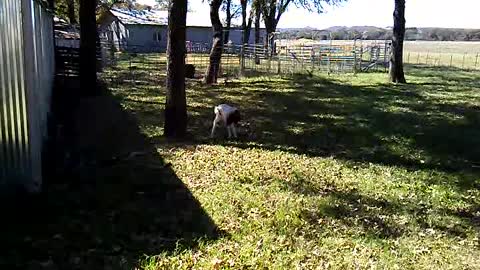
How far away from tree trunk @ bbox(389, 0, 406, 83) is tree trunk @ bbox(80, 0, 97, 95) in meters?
12.3

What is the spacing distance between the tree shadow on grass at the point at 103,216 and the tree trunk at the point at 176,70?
3.48 ft

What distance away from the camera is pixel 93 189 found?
6484mm

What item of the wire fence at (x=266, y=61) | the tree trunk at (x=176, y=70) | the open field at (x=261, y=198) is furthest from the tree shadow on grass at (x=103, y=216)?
the wire fence at (x=266, y=61)

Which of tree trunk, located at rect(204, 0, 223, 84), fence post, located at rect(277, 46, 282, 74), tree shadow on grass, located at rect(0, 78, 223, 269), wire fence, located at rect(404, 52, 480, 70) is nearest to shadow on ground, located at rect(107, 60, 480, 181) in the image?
tree trunk, located at rect(204, 0, 223, 84)

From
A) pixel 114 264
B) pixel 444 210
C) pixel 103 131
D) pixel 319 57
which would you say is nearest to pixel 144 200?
pixel 114 264

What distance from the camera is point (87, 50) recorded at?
16.2m

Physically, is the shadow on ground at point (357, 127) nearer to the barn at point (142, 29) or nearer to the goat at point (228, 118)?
the goat at point (228, 118)

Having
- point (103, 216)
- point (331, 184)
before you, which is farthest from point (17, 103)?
point (331, 184)

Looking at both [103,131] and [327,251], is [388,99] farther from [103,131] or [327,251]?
[327,251]

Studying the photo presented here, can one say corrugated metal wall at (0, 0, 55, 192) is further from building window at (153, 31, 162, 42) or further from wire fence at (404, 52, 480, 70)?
building window at (153, 31, 162, 42)

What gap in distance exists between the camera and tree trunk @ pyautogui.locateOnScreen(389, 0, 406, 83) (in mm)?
22078

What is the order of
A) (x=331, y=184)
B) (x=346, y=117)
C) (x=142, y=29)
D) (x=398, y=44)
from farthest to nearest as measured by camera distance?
(x=142, y=29)
(x=398, y=44)
(x=346, y=117)
(x=331, y=184)

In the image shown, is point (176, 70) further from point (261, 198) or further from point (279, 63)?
point (279, 63)

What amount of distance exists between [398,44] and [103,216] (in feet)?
63.0
